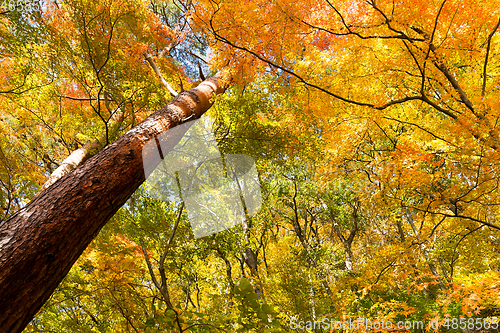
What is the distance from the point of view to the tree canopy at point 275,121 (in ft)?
9.54

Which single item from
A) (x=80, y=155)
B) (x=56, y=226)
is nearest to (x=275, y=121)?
(x=80, y=155)

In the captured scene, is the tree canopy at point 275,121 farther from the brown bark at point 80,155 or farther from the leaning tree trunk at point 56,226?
the leaning tree trunk at point 56,226

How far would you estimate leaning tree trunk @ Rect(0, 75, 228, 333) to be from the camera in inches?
44.1

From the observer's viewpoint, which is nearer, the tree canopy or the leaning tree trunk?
the leaning tree trunk

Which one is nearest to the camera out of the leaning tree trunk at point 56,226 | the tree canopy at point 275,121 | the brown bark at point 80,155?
the leaning tree trunk at point 56,226

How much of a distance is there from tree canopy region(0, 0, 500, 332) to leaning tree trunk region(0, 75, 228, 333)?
32.3 inches

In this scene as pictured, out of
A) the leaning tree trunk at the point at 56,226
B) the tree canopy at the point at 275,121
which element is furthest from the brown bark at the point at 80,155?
the leaning tree trunk at the point at 56,226

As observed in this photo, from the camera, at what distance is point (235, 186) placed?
6.53m

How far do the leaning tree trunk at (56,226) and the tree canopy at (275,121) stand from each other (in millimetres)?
822

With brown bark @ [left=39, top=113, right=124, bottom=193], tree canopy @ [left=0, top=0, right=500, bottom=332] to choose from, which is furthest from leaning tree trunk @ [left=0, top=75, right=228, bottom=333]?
brown bark @ [left=39, top=113, right=124, bottom=193]

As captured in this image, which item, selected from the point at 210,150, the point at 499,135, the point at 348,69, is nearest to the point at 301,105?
the point at 348,69

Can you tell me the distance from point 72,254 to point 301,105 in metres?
4.55

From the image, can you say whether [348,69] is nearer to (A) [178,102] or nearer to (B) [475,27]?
(B) [475,27]

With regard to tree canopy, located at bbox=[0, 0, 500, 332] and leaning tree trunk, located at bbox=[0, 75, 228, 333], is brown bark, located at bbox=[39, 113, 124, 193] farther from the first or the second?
leaning tree trunk, located at bbox=[0, 75, 228, 333]
